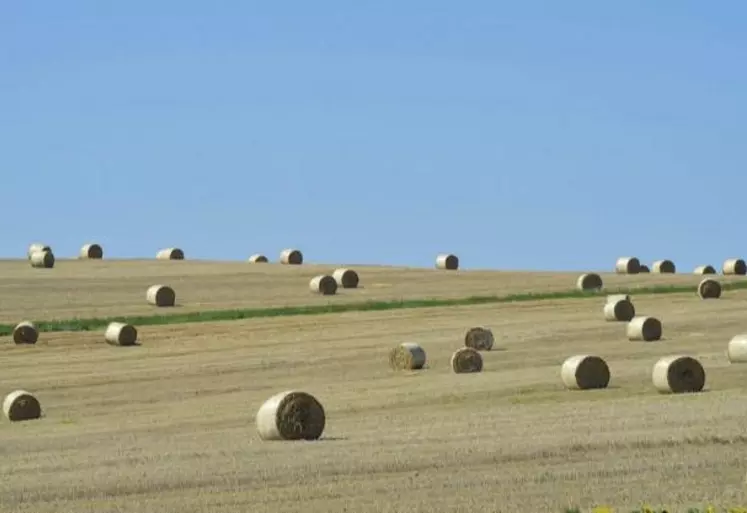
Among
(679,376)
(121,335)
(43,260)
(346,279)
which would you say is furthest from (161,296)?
(679,376)

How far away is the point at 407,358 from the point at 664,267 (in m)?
31.0

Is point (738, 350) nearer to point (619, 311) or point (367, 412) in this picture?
point (367, 412)

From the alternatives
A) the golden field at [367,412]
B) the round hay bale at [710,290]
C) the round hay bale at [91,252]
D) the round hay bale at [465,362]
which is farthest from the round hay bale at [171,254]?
the round hay bale at [465,362]

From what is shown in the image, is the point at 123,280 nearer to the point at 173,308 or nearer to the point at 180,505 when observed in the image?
the point at 173,308

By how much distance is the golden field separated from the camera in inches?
777

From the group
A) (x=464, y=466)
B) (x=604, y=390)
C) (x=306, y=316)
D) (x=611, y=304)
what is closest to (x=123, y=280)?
(x=306, y=316)

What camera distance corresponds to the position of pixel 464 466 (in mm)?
21672

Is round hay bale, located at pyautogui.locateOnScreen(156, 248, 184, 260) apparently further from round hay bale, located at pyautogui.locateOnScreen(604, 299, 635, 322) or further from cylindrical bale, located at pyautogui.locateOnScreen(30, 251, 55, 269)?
round hay bale, located at pyautogui.locateOnScreen(604, 299, 635, 322)

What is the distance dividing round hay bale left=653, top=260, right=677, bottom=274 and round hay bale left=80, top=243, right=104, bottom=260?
2166cm

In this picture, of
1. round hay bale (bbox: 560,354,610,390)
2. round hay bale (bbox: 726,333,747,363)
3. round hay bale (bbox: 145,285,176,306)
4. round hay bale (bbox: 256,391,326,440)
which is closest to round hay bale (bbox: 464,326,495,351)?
round hay bale (bbox: 726,333,747,363)

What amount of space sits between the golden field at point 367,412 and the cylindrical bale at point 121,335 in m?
0.48

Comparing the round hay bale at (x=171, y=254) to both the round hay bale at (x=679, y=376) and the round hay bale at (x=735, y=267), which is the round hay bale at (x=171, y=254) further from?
the round hay bale at (x=679, y=376)

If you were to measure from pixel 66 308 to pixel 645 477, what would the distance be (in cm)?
3430

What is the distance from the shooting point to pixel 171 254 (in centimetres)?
7500
